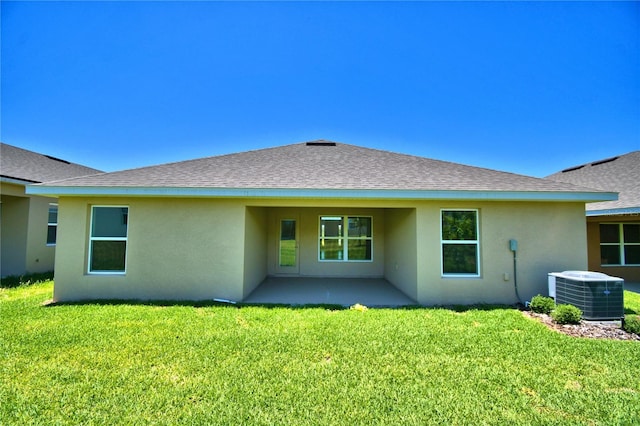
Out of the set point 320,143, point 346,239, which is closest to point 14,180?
point 320,143

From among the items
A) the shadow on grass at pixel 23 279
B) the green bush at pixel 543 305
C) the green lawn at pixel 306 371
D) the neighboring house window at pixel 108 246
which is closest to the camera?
the green lawn at pixel 306 371

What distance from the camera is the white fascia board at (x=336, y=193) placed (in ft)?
21.4

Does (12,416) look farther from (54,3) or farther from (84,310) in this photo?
(54,3)

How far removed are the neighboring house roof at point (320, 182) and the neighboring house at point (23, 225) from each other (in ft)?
17.1

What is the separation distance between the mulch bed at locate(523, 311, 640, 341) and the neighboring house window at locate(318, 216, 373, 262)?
5.71m

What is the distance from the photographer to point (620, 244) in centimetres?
1090

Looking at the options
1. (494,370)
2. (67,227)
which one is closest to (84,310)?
(67,227)

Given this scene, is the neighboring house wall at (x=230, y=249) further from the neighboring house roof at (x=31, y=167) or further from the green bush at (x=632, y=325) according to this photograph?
the neighboring house roof at (x=31, y=167)

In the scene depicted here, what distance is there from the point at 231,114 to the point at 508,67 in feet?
36.7

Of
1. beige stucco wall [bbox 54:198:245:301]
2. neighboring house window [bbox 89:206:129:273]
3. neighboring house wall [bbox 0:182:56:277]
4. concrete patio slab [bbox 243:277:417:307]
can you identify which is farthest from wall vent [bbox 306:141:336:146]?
neighboring house wall [bbox 0:182:56:277]

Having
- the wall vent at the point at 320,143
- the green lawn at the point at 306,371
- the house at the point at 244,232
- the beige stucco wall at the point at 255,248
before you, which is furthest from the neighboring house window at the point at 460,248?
the wall vent at the point at 320,143

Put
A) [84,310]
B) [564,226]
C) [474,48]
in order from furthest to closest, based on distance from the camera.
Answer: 1. [474,48]
2. [564,226]
3. [84,310]

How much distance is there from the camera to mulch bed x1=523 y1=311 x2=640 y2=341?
4.86m

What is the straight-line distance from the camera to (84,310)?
599 centimetres
